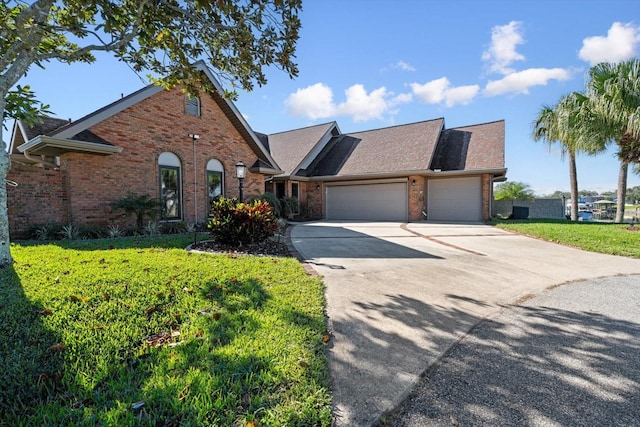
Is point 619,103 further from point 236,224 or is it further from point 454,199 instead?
point 236,224

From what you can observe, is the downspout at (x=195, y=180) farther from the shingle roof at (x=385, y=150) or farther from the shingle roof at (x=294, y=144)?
the shingle roof at (x=385, y=150)

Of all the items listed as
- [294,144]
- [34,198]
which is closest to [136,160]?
[34,198]

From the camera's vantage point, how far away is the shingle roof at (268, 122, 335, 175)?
19.0 m

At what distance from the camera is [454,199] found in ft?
56.4

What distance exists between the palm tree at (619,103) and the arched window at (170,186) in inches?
612

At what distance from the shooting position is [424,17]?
8.38m

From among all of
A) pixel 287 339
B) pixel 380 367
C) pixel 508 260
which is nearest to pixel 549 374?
pixel 380 367

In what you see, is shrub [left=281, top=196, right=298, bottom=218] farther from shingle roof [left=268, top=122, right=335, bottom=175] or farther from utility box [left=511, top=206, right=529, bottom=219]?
utility box [left=511, top=206, right=529, bottom=219]

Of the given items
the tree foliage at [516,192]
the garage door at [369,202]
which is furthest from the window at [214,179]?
the tree foliage at [516,192]

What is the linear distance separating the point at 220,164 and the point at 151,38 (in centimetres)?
676

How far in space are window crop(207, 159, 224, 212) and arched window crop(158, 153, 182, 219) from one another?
3.91 ft

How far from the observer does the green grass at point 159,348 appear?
1.93 metres

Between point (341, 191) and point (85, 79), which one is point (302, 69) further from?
point (341, 191)

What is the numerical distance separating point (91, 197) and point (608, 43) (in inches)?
727
